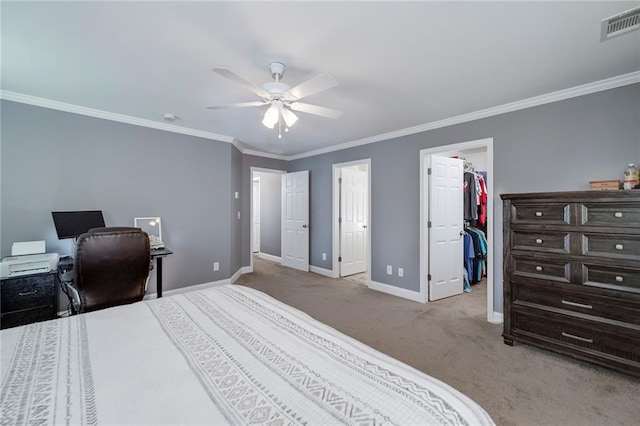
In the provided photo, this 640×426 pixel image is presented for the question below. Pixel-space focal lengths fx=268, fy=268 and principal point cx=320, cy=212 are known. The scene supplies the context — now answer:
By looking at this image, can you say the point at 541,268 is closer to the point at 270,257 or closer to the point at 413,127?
the point at 413,127

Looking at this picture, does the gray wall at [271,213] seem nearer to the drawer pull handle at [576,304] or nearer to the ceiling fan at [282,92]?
the ceiling fan at [282,92]

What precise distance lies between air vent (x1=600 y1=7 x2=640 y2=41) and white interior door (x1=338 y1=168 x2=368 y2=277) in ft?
12.0

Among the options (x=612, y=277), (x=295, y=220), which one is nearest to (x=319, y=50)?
(x=612, y=277)

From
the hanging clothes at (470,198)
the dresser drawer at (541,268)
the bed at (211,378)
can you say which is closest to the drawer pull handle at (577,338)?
the dresser drawer at (541,268)

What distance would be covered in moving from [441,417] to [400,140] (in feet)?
12.5

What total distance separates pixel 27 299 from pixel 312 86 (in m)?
3.30

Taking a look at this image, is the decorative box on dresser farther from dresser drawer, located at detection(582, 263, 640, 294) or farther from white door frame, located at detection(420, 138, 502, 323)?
white door frame, located at detection(420, 138, 502, 323)

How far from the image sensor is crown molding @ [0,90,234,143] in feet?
9.22

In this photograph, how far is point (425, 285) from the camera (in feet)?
12.4

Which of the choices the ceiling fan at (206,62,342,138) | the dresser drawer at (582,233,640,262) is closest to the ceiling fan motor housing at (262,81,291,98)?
the ceiling fan at (206,62,342,138)

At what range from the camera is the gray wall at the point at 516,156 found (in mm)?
2436

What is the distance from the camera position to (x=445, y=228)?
3.96 metres

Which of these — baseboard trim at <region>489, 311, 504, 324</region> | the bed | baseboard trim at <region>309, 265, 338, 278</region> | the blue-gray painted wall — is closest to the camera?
the bed

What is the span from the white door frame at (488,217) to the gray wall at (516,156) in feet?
0.16
